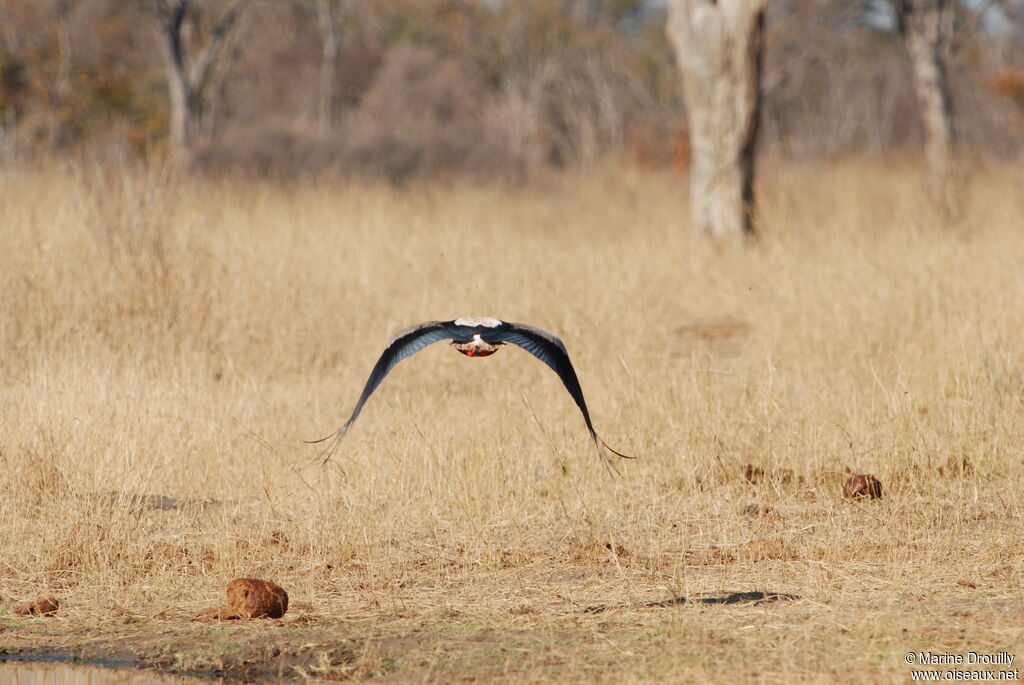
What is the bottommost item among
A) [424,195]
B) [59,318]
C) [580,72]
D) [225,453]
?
[225,453]

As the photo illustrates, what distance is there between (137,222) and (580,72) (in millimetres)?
22657

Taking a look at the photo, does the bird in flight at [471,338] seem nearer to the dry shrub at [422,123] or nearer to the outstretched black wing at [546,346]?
the outstretched black wing at [546,346]

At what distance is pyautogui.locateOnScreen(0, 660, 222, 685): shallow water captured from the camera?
3660 mm

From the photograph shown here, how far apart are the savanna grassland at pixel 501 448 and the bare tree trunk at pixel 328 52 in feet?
70.1

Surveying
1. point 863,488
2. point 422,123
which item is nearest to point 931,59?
point 422,123

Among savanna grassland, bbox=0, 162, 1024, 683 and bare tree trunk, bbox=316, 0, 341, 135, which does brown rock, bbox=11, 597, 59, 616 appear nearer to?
savanna grassland, bbox=0, 162, 1024, 683

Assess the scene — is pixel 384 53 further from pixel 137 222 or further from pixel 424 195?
pixel 137 222

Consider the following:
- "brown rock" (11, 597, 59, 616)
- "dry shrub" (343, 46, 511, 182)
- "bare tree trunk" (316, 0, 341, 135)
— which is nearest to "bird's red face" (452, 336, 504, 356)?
"brown rock" (11, 597, 59, 616)

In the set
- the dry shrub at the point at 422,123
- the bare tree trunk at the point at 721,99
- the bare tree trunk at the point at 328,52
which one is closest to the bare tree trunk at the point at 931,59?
the bare tree trunk at the point at 721,99

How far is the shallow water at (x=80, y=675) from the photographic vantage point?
3.66 meters

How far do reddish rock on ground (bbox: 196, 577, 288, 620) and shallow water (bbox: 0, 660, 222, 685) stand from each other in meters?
0.36

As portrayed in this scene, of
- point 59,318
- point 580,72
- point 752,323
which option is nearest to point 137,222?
point 59,318

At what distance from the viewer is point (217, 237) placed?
9.34 meters

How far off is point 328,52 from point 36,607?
28750 millimetres
